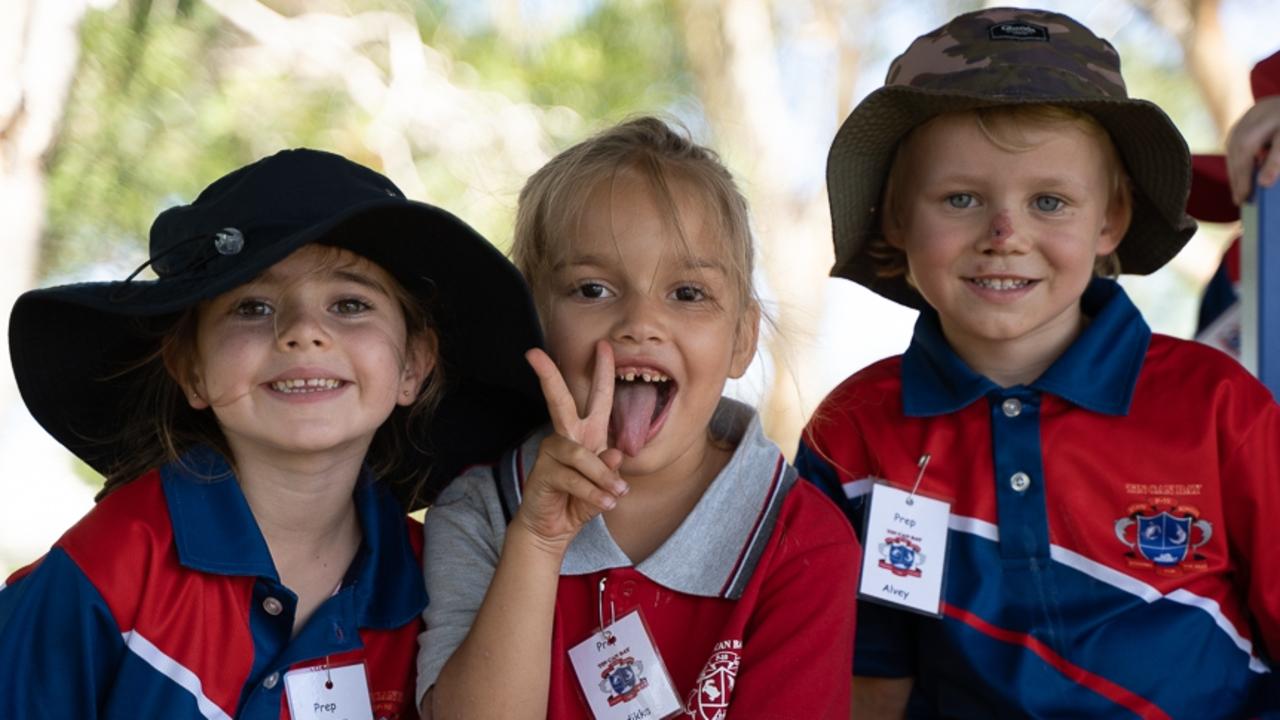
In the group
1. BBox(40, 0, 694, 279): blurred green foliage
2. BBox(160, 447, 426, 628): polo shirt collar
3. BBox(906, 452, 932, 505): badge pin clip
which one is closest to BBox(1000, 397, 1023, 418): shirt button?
BBox(906, 452, 932, 505): badge pin clip

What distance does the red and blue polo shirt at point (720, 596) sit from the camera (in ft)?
5.96

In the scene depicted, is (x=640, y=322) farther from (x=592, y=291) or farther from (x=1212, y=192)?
(x=1212, y=192)

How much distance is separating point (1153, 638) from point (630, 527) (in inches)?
32.1

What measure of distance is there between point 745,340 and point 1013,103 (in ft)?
1.88

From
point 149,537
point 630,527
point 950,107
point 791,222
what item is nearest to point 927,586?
point 630,527

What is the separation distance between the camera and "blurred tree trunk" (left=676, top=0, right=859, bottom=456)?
7355mm

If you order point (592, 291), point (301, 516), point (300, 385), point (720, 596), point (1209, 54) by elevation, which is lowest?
point (720, 596)

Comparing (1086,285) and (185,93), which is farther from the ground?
(185,93)

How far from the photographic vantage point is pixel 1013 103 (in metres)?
2.09

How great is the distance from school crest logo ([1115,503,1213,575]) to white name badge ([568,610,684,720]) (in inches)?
30.4

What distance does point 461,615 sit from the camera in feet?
6.27

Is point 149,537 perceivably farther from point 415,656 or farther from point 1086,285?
point 1086,285

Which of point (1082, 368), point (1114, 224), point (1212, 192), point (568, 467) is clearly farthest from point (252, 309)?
point (1212, 192)

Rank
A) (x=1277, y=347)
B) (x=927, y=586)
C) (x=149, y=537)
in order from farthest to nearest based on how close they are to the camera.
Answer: (x=1277, y=347) → (x=927, y=586) → (x=149, y=537)
